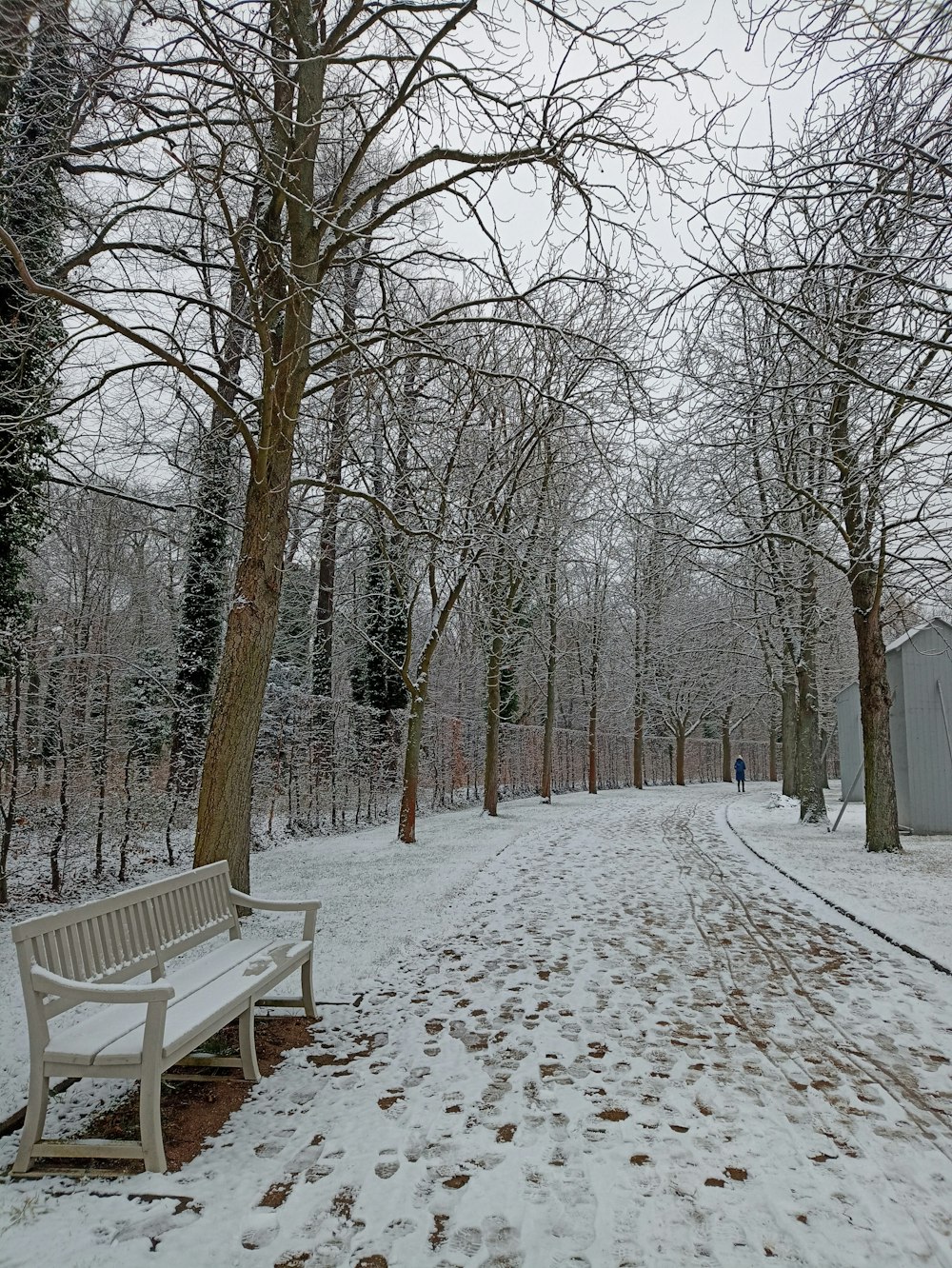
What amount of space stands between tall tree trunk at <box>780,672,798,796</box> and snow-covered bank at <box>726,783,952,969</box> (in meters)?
4.10

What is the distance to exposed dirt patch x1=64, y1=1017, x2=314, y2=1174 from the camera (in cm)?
326

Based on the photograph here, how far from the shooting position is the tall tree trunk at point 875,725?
1145 centimetres

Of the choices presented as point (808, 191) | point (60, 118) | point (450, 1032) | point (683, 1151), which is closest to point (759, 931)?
point (450, 1032)

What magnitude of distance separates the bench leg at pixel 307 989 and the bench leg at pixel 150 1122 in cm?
180

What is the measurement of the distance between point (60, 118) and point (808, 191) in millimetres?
6329

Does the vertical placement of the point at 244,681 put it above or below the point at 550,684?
below

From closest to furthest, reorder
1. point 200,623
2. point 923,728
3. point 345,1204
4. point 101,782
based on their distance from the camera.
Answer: point 345,1204 < point 101,782 < point 200,623 < point 923,728

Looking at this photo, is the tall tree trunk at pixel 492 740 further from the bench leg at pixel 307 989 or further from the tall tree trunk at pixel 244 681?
the bench leg at pixel 307 989

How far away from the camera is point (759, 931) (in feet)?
23.8

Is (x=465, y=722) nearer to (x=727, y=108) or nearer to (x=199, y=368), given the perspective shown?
(x=199, y=368)

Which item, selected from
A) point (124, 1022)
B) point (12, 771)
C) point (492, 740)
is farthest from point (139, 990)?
point (492, 740)

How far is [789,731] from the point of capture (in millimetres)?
22688

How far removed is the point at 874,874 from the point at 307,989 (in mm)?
7863

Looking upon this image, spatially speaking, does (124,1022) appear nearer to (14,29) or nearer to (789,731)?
(14,29)
